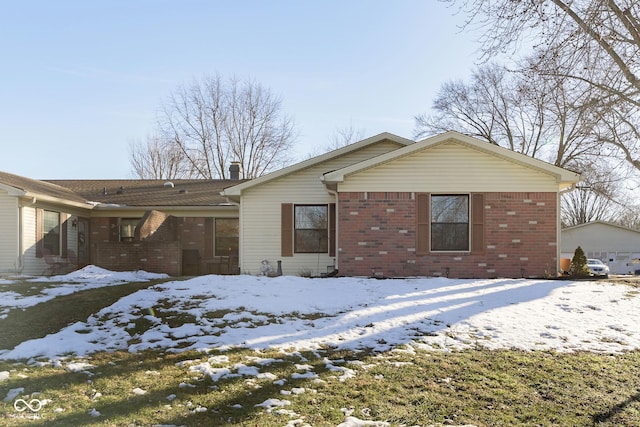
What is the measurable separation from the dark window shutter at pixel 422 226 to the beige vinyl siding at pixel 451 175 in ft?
1.33

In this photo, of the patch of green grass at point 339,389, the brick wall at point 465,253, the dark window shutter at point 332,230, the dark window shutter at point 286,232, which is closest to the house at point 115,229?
the dark window shutter at point 286,232

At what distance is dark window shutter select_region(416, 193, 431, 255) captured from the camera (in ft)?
41.7

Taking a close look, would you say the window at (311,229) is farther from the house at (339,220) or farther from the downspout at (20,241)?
the downspout at (20,241)

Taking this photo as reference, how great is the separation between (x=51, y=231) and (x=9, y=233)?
5.08 ft

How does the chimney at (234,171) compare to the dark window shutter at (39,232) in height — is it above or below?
above

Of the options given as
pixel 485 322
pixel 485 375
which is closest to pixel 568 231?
pixel 485 322

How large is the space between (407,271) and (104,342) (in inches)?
314

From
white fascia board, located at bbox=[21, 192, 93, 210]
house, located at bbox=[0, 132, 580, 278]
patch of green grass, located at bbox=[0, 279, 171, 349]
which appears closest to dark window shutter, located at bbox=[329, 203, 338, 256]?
house, located at bbox=[0, 132, 580, 278]

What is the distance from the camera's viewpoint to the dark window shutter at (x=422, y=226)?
41.7 ft

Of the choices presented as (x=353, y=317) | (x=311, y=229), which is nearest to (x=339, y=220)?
(x=311, y=229)

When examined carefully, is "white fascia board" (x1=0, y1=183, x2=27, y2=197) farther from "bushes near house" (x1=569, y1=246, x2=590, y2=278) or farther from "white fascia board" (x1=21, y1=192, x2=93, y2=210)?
"bushes near house" (x1=569, y1=246, x2=590, y2=278)

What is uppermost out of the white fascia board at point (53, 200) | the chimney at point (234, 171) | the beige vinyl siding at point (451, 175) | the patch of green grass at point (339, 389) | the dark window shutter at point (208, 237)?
the chimney at point (234, 171)

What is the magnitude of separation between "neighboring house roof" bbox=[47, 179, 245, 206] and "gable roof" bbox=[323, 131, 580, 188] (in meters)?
6.52

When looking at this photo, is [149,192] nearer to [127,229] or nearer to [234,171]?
[127,229]
